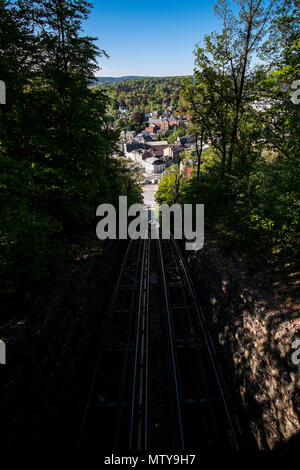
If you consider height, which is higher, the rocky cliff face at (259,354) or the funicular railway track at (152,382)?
the rocky cliff face at (259,354)

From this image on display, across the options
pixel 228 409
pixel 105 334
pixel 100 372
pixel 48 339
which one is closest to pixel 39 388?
pixel 48 339

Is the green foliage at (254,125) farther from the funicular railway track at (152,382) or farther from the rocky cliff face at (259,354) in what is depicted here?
the funicular railway track at (152,382)

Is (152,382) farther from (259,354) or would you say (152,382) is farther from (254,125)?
(254,125)

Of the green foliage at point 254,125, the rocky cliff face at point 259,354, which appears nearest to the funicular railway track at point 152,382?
the rocky cliff face at point 259,354

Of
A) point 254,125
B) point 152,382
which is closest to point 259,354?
point 152,382

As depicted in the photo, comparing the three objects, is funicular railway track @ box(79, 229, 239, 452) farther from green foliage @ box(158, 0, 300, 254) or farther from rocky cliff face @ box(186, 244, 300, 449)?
green foliage @ box(158, 0, 300, 254)

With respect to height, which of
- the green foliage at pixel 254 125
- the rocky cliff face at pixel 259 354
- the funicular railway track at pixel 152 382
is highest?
the green foliage at pixel 254 125

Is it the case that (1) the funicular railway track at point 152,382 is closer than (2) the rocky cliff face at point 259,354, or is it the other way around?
(2) the rocky cliff face at point 259,354
